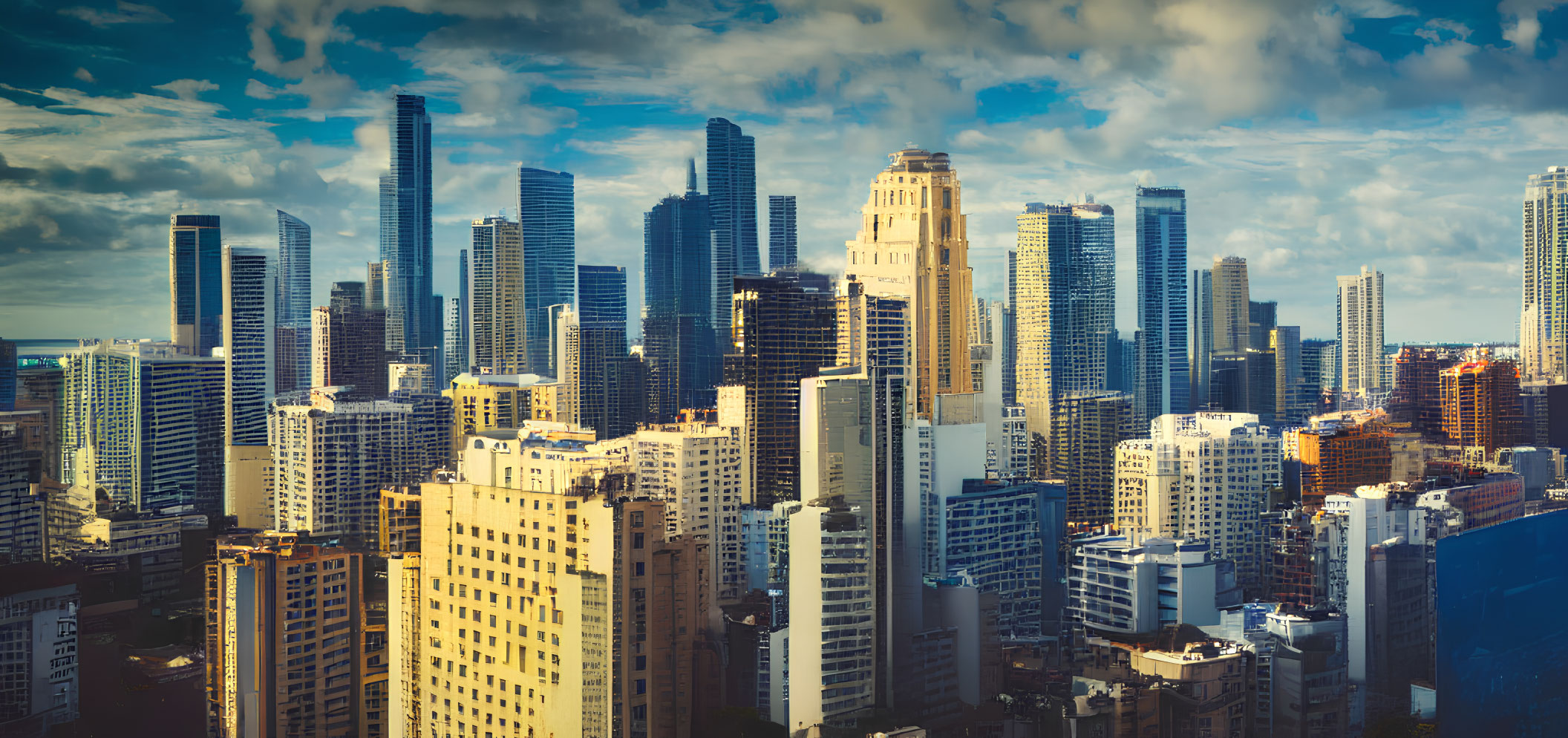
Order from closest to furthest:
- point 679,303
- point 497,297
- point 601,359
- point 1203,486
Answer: point 1203,486, point 601,359, point 679,303, point 497,297

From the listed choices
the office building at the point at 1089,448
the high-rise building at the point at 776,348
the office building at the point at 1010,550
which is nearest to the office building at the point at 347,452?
the high-rise building at the point at 776,348

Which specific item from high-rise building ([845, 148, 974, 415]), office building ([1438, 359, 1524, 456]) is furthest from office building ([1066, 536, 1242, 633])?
office building ([1438, 359, 1524, 456])

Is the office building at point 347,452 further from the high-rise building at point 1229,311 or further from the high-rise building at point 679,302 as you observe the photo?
the high-rise building at point 1229,311

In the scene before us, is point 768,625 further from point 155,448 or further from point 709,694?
point 155,448

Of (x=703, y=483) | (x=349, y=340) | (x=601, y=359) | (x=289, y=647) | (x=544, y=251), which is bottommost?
(x=289, y=647)

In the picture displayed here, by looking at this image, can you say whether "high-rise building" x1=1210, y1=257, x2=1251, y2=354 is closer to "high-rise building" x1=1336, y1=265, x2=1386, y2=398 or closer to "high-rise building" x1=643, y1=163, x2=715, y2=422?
"high-rise building" x1=1336, y1=265, x2=1386, y2=398

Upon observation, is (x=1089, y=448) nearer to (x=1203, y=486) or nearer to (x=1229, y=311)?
(x=1203, y=486)

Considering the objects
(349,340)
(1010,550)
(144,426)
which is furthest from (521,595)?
(349,340)

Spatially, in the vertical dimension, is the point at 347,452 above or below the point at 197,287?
below
